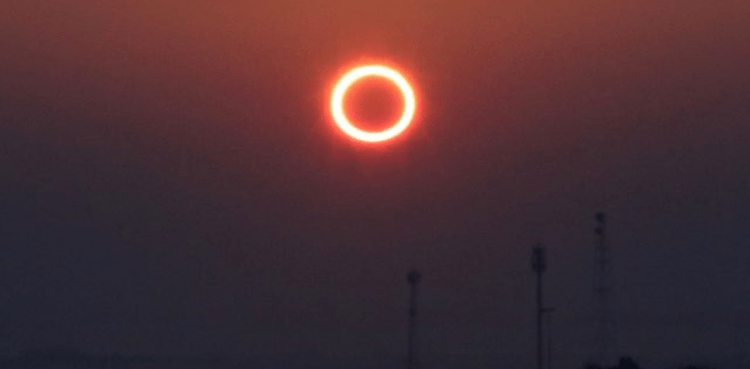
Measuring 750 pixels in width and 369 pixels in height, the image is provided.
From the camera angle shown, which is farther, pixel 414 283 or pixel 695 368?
pixel 695 368

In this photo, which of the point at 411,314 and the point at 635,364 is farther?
the point at 635,364

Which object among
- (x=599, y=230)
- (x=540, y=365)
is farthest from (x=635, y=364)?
(x=540, y=365)

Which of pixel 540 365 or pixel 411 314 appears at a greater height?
pixel 411 314

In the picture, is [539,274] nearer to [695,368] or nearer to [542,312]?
[542,312]

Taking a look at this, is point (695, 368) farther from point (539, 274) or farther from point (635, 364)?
point (539, 274)

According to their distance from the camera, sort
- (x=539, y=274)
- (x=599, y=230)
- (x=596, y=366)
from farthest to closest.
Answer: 1. (x=596, y=366)
2. (x=599, y=230)
3. (x=539, y=274)

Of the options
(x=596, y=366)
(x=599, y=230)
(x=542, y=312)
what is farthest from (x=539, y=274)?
(x=596, y=366)

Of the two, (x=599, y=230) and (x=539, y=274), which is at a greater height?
(x=599, y=230)

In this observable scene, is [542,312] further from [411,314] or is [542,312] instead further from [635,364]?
[635,364]

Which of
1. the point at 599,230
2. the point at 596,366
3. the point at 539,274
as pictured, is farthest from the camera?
the point at 596,366
